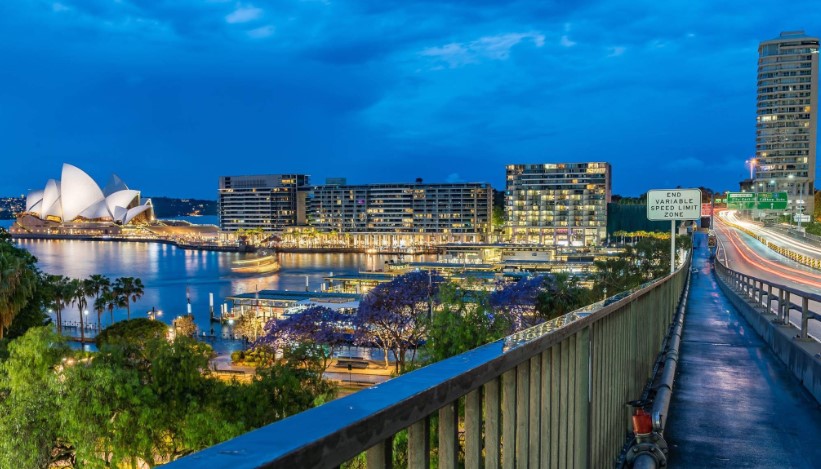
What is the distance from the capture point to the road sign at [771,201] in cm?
5025

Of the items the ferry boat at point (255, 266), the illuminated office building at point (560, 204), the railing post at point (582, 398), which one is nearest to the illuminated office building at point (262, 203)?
the illuminated office building at point (560, 204)

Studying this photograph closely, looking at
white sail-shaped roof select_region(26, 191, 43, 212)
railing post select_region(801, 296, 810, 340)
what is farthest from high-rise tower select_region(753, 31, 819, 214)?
white sail-shaped roof select_region(26, 191, 43, 212)

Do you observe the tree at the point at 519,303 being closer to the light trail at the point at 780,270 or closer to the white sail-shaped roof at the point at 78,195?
the light trail at the point at 780,270

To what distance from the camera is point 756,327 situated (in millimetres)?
12391

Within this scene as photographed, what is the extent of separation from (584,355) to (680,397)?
3976 mm

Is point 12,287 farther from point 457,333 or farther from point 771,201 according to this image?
point 771,201

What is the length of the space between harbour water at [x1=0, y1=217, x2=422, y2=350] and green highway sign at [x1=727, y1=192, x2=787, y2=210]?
146 feet

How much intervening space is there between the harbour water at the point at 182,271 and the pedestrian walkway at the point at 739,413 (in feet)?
162

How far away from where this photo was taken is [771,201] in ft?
164

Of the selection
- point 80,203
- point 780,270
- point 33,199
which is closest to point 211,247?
point 80,203

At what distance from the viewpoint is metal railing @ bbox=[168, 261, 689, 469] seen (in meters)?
1.17

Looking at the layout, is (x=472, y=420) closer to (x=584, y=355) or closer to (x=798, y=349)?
A: (x=584, y=355)

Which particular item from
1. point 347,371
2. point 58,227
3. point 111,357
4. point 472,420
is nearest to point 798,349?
point 472,420

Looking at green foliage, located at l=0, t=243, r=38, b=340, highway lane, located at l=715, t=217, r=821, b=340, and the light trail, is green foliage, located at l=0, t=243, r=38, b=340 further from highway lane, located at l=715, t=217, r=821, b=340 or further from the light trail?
the light trail
